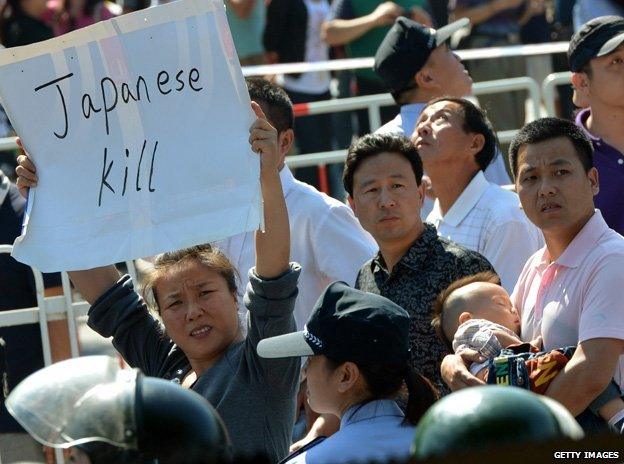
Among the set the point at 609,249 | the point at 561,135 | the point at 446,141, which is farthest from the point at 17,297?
the point at 609,249

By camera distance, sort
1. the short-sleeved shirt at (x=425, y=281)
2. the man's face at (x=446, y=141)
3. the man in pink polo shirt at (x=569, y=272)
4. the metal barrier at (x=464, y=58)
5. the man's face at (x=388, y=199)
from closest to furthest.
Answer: the man in pink polo shirt at (x=569, y=272)
the short-sleeved shirt at (x=425, y=281)
the man's face at (x=388, y=199)
the man's face at (x=446, y=141)
the metal barrier at (x=464, y=58)

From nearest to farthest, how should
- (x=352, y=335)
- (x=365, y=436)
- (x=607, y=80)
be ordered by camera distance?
(x=365, y=436), (x=352, y=335), (x=607, y=80)

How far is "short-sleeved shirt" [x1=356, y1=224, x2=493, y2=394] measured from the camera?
4.97 meters

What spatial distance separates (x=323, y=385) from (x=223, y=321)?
70 centimetres

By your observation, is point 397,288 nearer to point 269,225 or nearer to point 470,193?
point 269,225

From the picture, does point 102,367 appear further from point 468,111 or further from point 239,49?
point 239,49

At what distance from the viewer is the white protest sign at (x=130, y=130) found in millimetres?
4531

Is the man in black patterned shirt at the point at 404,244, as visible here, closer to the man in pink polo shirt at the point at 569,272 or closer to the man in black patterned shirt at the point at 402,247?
the man in black patterned shirt at the point at 402,247

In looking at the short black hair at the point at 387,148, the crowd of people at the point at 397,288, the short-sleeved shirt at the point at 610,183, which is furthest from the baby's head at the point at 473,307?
the short-sleeved shirt at the point at 610,183

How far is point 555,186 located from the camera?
15.5 ft

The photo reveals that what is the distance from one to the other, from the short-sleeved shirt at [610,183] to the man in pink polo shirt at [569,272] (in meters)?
0.93

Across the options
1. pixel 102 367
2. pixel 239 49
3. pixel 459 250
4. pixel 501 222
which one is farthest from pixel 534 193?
pixel 239 49

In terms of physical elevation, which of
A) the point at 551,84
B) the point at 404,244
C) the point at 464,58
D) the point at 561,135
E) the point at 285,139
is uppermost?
the point at 464,58

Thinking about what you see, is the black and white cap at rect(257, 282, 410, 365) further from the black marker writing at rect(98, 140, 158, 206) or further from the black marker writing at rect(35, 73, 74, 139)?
the black marker writing at rect(35, 73, 74, 139)
